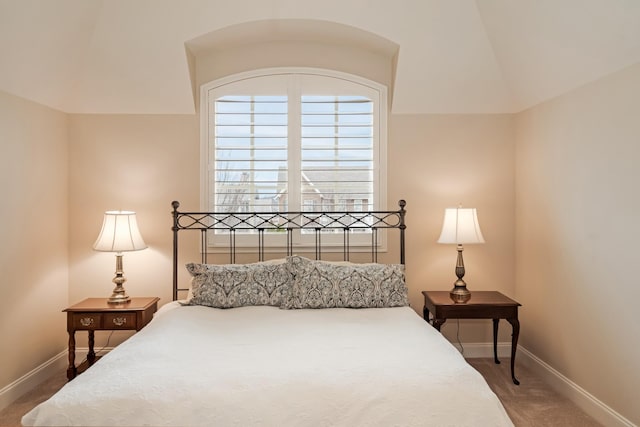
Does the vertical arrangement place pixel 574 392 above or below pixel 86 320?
below

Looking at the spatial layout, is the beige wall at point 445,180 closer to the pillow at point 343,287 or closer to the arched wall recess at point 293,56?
the arched wall recess at point 293,56

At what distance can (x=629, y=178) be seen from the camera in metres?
2.34

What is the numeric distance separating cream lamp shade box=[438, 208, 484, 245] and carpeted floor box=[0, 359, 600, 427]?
108 cm

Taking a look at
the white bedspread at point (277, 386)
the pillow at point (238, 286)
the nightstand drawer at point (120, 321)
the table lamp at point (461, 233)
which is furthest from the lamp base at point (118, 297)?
the table lamp at point (461, 233)

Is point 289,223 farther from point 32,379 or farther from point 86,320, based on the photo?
point 32,379

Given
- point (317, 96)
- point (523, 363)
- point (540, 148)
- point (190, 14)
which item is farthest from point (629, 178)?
point (190, 14)

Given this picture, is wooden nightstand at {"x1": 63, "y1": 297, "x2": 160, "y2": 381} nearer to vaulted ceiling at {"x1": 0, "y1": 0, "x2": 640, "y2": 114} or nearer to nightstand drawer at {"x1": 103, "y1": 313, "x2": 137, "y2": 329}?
nightstand drawer at {"x1": 103, "y1": 313, "x2": 137, "y2": 329}

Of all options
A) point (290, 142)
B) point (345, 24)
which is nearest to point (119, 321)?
point (290, 142)

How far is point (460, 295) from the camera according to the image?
3.13 meters

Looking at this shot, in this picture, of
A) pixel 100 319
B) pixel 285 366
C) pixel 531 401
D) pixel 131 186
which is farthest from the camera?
pixel 131 186

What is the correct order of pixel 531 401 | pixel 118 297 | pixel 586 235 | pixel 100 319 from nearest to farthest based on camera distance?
pixel 586 235, pixel 531 401, pixel 100 319, pixel 118 297

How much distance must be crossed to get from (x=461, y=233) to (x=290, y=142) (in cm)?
159

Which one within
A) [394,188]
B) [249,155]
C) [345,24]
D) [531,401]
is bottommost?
[531,401]

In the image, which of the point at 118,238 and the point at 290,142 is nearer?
the point at 118,238
